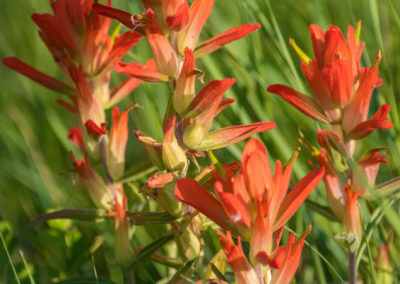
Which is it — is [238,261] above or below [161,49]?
below

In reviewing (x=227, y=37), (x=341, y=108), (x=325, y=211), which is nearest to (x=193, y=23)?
(x=227, y=37)

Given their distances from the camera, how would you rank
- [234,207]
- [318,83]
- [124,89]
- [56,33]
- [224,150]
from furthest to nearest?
[224,150] → [124,89] → [56,33] → [318,83] → [234,207]

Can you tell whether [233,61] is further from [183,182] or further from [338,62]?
[183,182]

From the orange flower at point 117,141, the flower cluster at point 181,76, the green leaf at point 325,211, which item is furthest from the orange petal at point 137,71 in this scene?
the green leaf at point 325,211

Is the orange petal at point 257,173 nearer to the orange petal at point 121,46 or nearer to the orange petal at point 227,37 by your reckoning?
the orange petal at point 227,37

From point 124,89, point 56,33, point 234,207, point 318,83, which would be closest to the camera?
point 234,207

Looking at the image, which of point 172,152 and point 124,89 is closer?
point 172,152

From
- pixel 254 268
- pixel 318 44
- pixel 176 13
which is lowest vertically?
pixel 254 268

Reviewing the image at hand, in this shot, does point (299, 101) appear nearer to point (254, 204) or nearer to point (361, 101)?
point (361, 101)
